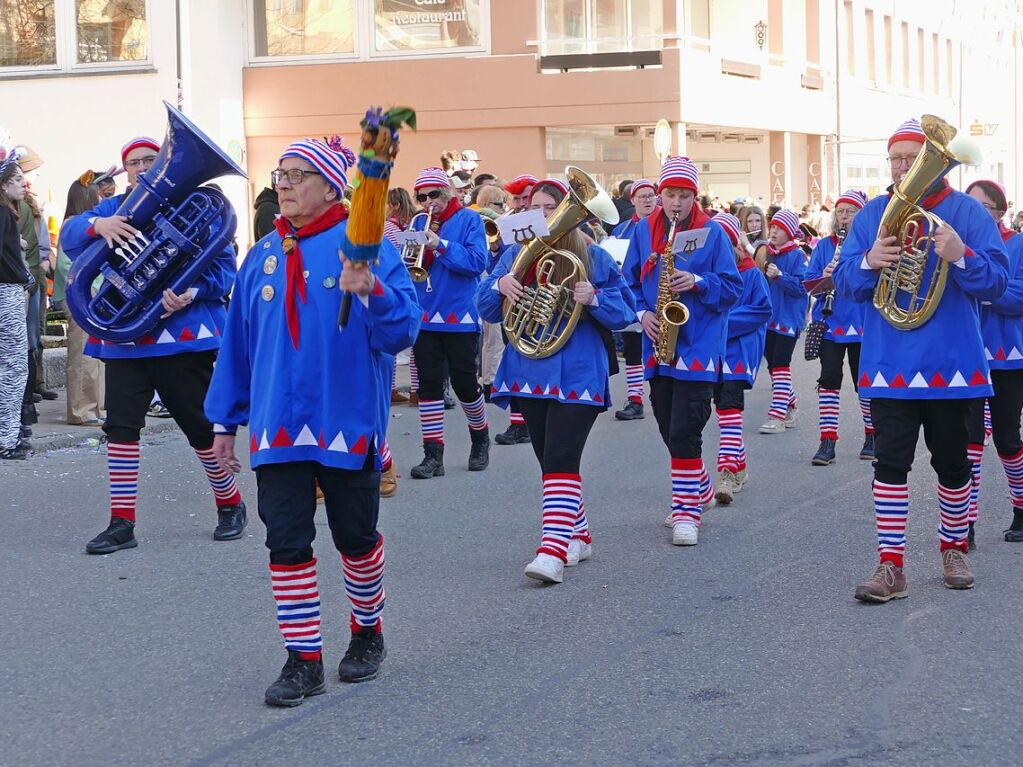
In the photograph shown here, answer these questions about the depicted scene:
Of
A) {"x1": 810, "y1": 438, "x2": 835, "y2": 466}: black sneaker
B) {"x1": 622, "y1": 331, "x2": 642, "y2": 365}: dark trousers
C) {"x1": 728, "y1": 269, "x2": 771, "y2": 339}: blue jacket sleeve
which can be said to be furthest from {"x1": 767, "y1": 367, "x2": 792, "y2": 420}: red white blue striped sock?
{"x1": 728, "y1": 269, "x2": 771, "y2": 339}: blue jacket sleeve

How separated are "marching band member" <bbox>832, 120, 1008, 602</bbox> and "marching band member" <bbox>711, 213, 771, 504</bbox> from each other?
7.57 ft

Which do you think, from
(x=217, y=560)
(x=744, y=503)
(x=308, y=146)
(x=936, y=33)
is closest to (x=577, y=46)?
Answer: (x=744, y=503)

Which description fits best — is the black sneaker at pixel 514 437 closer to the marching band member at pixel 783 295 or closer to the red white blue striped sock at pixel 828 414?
the marching band member at pixel 783 295

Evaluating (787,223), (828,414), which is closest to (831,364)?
(828,414)

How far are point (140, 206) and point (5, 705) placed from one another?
288 cm

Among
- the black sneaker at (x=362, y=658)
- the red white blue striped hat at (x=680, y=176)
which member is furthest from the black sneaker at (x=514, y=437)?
the black sneaker at (x=362, y=658)

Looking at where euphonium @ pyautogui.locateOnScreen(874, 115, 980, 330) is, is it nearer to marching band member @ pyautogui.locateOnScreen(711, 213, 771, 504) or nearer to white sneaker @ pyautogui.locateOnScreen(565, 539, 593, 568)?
white sneaker @ pyautogui.locateOnScreen(565, 539, 593, 568)

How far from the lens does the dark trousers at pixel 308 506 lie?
509cm

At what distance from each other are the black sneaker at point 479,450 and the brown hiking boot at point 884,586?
426cm

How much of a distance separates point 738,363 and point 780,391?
2.95 meters

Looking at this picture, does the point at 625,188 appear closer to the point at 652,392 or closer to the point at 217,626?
the point at 652,392

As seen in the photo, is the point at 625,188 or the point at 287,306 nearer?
the point at 287,306

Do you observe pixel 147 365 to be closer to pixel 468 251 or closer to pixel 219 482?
pixel 219 482

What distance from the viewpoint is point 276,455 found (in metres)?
5.09
